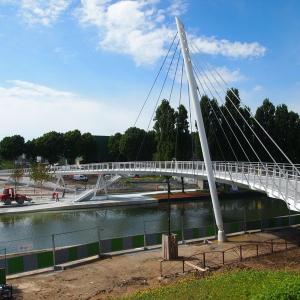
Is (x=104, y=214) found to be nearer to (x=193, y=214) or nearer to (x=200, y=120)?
(x=193, y=214)

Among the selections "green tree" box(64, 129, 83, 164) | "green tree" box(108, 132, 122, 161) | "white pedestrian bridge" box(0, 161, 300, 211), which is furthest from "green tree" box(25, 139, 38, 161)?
"white pedestrian bridge" box(0, 161, 300, 211)

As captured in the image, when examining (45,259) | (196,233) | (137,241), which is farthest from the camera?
(196,233)

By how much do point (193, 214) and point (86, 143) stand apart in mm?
65526

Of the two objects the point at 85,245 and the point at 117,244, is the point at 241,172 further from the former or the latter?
the point at 85,245

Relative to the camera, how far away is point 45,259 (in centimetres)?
2631

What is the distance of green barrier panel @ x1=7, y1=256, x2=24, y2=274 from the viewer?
25.0 m

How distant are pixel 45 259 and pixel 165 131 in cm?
5292

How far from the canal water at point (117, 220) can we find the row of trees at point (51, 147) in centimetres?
5503

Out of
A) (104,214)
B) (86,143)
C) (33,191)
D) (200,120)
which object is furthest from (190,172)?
(86,143)

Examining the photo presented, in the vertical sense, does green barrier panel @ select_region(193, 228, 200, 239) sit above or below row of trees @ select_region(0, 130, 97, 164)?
Answer: below

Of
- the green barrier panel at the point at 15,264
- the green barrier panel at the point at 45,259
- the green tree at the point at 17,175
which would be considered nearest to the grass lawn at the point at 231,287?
the green barrier panel at the point at 45,259

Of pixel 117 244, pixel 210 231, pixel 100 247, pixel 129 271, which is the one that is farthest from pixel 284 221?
pixel 129 271

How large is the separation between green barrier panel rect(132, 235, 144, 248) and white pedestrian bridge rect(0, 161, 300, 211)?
29.0 ft

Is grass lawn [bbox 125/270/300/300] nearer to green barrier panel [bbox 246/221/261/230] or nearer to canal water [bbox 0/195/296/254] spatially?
green barrier panel [bbox 246/221/261/230]
